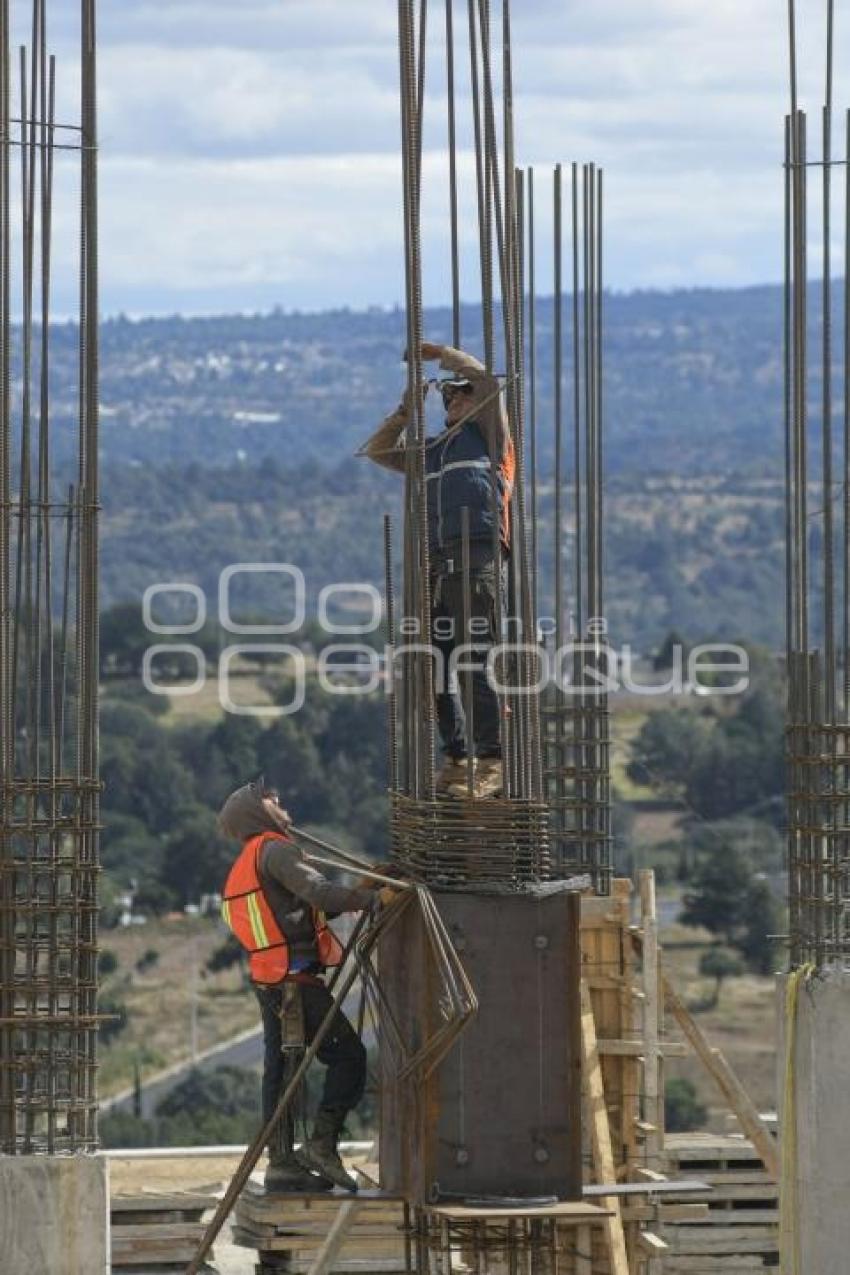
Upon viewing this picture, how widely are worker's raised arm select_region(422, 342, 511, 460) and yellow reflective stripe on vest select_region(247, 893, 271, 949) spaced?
2.20 meters

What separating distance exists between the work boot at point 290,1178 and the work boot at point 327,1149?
2.1 inches

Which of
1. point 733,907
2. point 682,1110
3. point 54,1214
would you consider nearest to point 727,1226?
point 54,1214

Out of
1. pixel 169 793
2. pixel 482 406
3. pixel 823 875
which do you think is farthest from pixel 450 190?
pixel 169 793

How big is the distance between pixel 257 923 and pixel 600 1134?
4.55m

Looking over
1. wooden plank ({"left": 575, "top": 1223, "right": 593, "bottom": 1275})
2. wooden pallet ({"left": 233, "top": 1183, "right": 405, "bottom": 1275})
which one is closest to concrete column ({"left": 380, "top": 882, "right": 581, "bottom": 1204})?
wooden pallet ({"left": 233, "top": 1183, "right": 405, "bottom": 1275})

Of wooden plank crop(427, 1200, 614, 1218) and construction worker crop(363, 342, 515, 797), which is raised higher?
construction worker crop(363, 342, 515, 797)

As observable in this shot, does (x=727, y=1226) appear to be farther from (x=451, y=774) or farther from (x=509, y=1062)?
(x=509, y=1062)

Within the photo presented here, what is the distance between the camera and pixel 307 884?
43.8 feet

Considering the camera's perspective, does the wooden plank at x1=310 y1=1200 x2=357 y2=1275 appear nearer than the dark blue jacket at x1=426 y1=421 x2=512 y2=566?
No

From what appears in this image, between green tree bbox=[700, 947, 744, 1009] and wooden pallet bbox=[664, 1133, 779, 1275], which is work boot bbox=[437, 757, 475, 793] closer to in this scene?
wooden pallet bbox=[664, 1133, 779, 1275]

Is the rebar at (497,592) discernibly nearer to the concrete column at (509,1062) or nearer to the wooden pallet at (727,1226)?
the concrete column at (509,1062)

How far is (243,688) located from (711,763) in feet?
65.5

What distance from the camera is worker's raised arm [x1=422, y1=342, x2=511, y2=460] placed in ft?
45.2

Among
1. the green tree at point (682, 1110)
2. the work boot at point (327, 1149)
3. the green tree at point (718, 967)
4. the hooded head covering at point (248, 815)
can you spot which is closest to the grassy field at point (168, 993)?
the green tree at point (718, 967)
